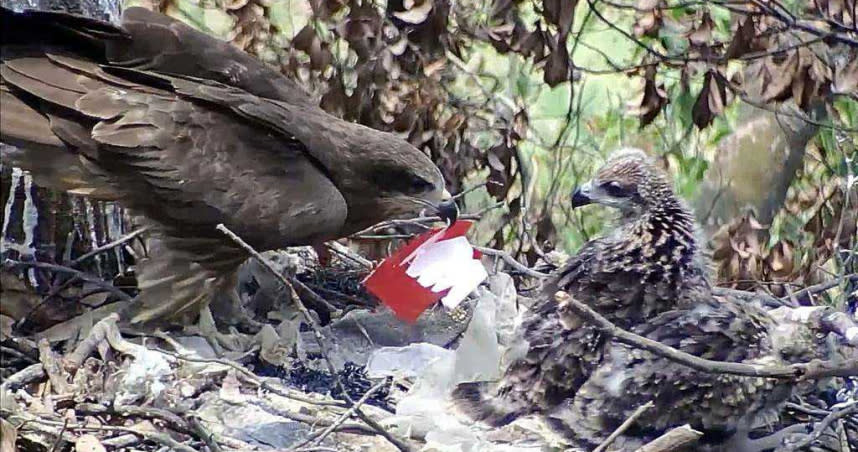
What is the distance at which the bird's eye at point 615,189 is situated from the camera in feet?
12.3

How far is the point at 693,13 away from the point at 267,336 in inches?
102

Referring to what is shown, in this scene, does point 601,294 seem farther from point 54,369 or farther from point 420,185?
point 54,369

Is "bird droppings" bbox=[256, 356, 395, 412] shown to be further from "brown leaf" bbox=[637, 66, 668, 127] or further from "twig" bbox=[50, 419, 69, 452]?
"brown leaf" bbox=[637, 66, 668, 127]

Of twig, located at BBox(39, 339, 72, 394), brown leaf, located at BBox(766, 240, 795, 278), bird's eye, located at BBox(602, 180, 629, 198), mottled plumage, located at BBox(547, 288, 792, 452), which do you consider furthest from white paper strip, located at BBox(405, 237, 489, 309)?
brown leaf, located at BBox(766, 240, 795, 278)

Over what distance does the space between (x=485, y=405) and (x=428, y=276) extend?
565 mm

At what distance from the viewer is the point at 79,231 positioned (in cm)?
446

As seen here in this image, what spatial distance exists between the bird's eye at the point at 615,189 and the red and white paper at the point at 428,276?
0.49 metres

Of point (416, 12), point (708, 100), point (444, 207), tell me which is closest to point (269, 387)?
point (444, 207)

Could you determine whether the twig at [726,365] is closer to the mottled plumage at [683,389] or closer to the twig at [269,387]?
the mottled plumage at [683,389]

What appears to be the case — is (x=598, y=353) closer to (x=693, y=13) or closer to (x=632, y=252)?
(x=632, y=252)

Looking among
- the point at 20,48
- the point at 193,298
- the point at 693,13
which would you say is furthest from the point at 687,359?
the point at 693,13

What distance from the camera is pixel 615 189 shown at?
378 cm

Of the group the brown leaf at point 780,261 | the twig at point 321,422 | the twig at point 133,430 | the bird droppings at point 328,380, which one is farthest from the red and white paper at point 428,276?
the brown leaf at point 780,261

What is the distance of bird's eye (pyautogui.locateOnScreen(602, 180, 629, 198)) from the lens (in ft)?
12.3
